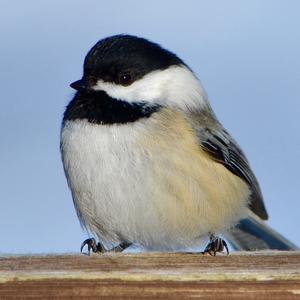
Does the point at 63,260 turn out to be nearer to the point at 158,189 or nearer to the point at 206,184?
the point at 158,189

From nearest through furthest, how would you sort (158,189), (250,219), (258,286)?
(258,286)
(158,189)
(250,219)

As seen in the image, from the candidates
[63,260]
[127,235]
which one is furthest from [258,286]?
[127,235]

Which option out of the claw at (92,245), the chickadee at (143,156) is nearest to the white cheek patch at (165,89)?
the chickadee at (143,156)

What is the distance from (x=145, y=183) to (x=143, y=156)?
0.14 m

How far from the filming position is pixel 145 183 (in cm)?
362

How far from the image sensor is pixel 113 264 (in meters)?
2.41

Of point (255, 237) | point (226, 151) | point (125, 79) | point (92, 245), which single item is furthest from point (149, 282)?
point (255, 237)

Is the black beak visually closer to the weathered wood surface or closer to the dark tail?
the dark tail

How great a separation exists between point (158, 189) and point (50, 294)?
4.90 feet

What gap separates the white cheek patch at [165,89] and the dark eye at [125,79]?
0.08ft

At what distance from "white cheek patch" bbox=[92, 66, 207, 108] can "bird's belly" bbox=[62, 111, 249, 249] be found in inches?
7.2

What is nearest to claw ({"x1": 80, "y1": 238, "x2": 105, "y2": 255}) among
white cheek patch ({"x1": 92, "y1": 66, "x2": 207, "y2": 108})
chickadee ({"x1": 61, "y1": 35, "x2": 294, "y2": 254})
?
chickadee ({"x1": 61, "y1": 35, "x2": 294, "y2": 254})

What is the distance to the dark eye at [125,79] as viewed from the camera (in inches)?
153

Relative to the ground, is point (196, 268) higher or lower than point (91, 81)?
lower
